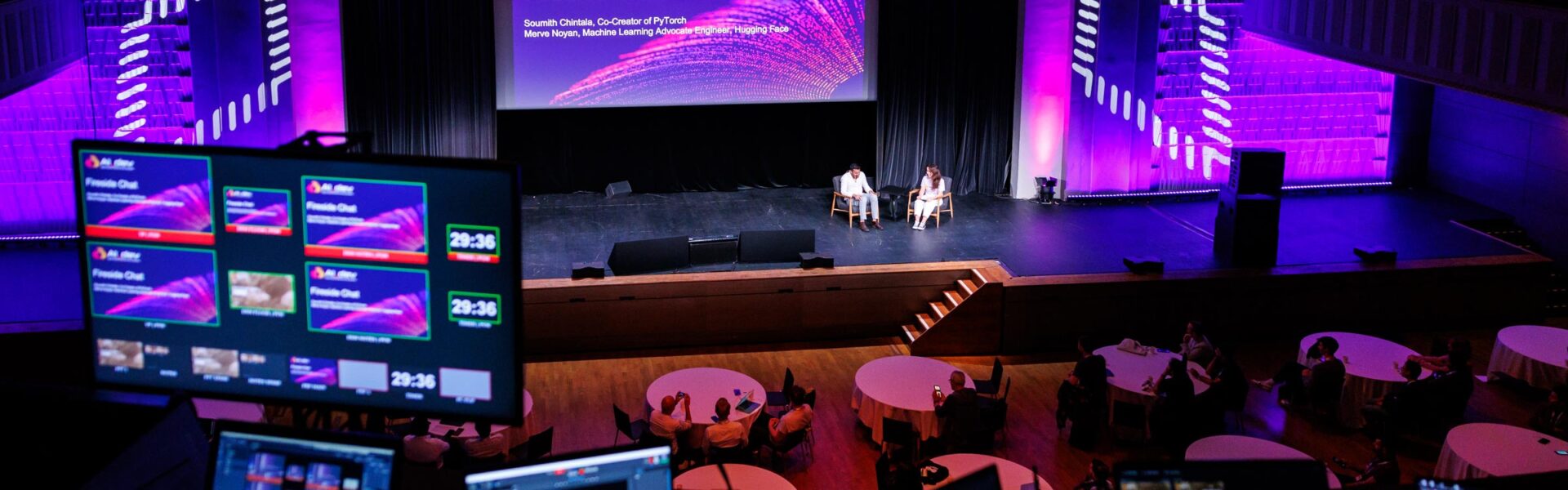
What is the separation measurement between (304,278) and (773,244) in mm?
8643

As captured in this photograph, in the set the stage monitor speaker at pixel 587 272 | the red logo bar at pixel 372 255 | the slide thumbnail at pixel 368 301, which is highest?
the red logo bar at pixel 372 255

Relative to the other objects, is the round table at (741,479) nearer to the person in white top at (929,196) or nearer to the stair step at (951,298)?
the stair step at (951,298)

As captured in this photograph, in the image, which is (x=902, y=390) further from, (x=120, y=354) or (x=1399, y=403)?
(x=120, y=354)

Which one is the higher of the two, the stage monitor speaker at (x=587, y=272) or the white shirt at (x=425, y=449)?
the stage monitor speaker at (x=587, y=272)

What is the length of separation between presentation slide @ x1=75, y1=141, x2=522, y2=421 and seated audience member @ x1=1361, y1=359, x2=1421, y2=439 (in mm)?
7465

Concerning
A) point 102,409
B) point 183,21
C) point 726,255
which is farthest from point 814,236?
point 102,409

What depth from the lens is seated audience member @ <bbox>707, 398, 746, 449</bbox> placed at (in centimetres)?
891

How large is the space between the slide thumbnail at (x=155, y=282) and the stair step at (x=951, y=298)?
8.51m

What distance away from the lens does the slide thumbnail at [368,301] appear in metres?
4.14

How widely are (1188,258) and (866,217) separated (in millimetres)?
3504

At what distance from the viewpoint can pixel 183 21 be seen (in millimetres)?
13289

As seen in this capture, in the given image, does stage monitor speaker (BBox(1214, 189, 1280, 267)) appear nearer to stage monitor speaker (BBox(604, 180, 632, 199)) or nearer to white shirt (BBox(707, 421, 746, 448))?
white shirt (BBox(707, 421, 746, 448))

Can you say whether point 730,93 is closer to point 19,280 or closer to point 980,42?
point 980,42

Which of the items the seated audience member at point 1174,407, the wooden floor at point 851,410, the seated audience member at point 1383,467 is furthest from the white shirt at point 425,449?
the seated audience member at point 1383,467
